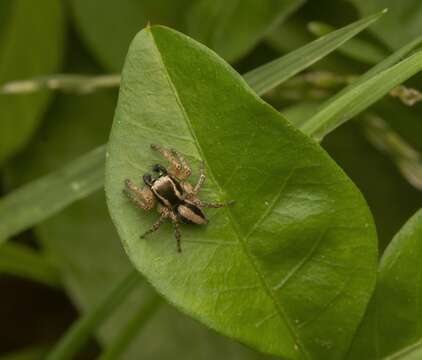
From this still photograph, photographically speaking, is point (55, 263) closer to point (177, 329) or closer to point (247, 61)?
point (177, 329)

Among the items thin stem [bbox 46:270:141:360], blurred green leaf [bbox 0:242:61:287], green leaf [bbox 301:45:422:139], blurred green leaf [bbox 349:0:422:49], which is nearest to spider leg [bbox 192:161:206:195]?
green leaf [bbox 301:45:422:139]

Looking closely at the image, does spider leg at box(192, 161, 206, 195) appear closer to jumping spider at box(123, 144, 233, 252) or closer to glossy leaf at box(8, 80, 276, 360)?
jumping spider at box(123, 144, 233, 252)

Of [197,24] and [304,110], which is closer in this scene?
[304,110]

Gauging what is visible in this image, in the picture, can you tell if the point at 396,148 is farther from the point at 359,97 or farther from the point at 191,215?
the point at 191,215

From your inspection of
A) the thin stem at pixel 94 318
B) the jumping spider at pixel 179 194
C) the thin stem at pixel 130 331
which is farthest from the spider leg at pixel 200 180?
the thin stem at pixel 130 331

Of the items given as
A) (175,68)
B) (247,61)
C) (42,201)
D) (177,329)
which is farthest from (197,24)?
(175,68)
